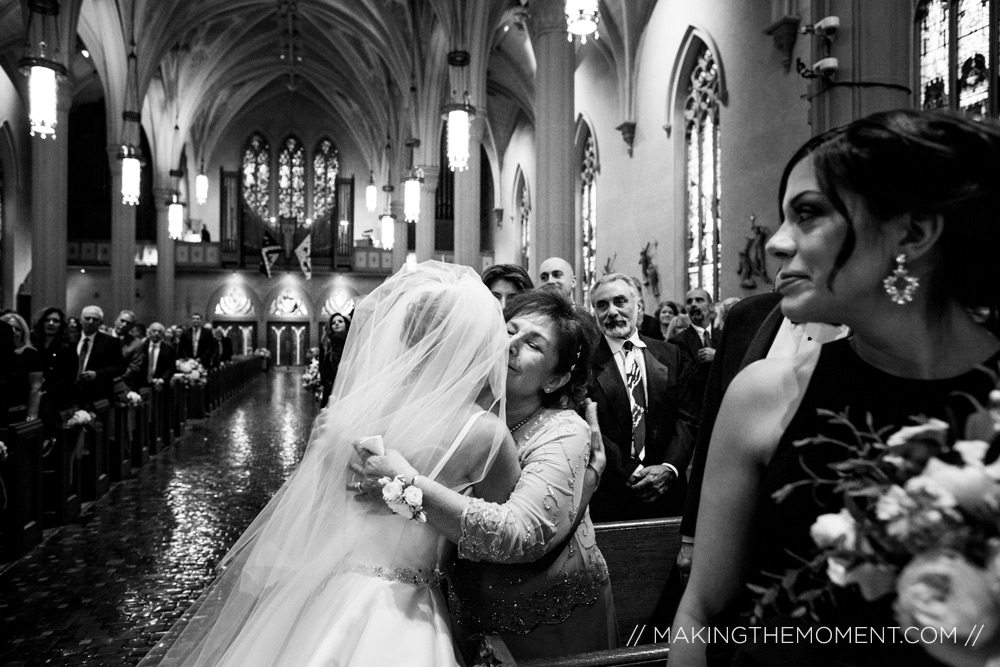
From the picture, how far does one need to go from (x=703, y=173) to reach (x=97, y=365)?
9.90 meters

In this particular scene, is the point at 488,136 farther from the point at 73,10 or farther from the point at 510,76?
the point at 73,10

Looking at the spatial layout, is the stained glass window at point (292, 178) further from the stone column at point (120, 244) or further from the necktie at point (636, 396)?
the necktie at point (636, 396)

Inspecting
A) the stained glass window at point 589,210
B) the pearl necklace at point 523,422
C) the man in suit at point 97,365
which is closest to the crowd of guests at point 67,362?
the man in suit at point 97,365

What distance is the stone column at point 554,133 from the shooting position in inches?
348

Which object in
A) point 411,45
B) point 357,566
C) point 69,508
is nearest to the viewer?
point 357,566

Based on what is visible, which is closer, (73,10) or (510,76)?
(73,10)

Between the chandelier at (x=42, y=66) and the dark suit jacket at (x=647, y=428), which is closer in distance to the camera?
the dark suit jacket at (x=647, y=428)

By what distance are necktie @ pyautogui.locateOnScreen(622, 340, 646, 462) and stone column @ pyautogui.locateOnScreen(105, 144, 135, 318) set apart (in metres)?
16.2

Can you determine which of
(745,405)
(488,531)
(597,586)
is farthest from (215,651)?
(745,405)

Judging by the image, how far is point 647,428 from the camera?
3.20 metres

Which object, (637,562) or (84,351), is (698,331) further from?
(84,351)

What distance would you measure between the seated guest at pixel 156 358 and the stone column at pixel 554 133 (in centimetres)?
531

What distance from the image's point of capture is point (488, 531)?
4.82ft

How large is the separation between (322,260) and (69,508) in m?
22.9
